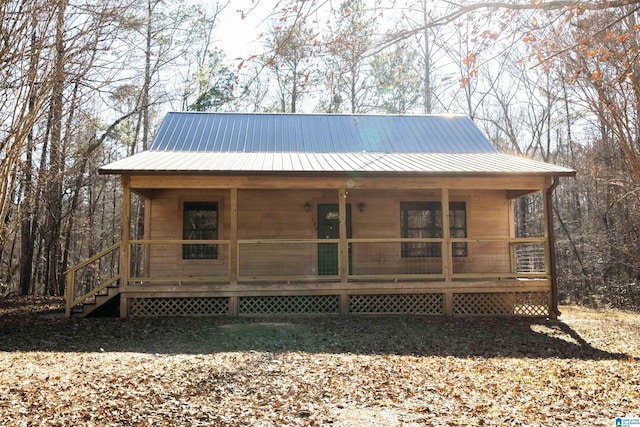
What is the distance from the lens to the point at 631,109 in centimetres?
1477

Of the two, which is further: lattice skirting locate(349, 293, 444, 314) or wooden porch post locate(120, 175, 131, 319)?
lattice skirting locate(349, 293, 444, 314)

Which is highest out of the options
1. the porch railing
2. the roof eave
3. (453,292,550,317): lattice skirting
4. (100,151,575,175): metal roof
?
(100,151,575,175): metal roof

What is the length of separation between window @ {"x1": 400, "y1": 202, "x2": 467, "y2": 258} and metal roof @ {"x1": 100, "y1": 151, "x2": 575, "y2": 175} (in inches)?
60.7

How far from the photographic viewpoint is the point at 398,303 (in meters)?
12.6

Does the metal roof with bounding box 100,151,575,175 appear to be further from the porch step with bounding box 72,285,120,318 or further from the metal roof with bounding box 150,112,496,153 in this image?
the porch step with bounding box 72,285,120,318

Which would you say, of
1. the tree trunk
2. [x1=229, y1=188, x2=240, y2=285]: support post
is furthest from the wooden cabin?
the tree trunk

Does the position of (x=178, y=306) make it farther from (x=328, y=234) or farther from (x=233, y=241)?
(x=328, y=234)

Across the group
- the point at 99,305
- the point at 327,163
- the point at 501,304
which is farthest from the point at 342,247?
the point at 99,305

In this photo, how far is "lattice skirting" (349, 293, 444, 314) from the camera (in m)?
12.4

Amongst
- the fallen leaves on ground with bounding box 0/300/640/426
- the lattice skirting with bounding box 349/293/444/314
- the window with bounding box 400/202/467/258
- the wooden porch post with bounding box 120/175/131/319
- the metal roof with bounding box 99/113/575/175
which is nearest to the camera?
the fallen leaves on ground with bounding box 0/300/640/426

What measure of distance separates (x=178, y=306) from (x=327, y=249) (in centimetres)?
459

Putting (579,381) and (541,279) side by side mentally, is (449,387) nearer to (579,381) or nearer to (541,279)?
(579,381)

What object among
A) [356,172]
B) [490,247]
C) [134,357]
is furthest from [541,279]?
[134,357]

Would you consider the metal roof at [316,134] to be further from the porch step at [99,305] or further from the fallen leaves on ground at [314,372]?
the fallen leaves on ground at [314,372]
